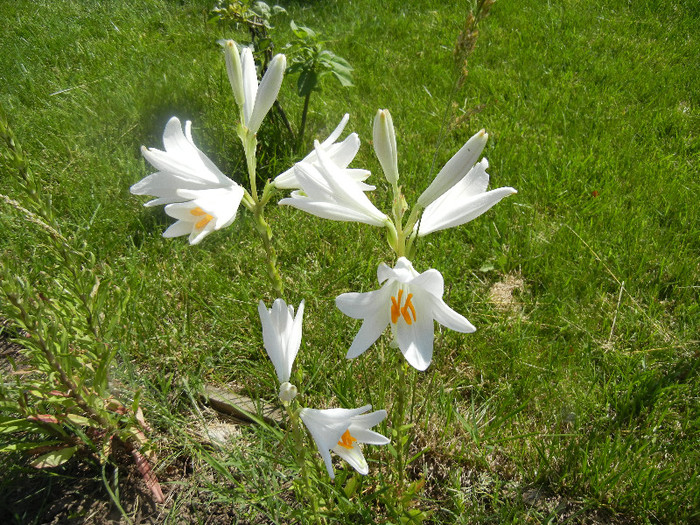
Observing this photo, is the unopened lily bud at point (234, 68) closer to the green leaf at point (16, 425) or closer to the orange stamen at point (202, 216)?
the orange stamen at point (202, 216)

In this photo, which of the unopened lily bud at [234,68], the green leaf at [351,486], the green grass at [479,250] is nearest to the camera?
the unopened lily bud at [234,68]

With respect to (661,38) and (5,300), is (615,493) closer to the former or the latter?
(5,300)

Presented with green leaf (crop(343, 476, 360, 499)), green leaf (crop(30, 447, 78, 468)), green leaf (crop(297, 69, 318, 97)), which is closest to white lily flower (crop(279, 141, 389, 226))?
green leaf (crop(343, 476, 360, 499))

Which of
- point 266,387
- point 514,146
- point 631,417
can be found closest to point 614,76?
point 514,146

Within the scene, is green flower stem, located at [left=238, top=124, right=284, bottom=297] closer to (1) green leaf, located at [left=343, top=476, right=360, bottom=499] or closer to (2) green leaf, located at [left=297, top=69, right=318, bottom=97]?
(1) green leaf, located at [left=343, top=476, right=360, bottom=499]

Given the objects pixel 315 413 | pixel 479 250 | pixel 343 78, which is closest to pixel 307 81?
pixel 343 78

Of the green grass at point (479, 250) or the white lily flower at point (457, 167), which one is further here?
the green grass at point (479, 250)

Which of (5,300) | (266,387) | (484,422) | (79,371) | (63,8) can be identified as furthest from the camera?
(63,8)

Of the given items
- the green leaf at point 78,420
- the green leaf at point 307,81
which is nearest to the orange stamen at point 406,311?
the green leaf at point 78,420
